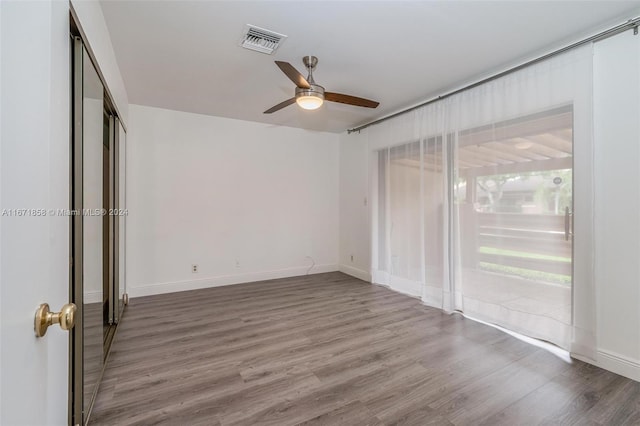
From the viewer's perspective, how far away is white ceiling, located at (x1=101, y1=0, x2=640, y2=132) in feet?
6.82

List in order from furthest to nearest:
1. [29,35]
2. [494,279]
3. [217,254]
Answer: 1. [217,254]
2. [494,279]
3. [29,35]

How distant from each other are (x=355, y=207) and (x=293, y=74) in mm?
3269

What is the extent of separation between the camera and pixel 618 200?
2229 mm

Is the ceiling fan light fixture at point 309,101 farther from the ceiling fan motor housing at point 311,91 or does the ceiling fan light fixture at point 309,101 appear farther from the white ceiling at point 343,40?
the white ceiling at point 343,40

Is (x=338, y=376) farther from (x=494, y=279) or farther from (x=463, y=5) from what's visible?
(x=463, y=5)

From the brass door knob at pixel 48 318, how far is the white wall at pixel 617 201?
11.0ft

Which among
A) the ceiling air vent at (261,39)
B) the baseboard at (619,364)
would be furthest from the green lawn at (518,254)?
the ceiling air vent at (261,39)

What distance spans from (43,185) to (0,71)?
369mm

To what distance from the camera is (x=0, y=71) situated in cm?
58

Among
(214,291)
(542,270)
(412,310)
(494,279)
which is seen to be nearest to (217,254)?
(214,291)

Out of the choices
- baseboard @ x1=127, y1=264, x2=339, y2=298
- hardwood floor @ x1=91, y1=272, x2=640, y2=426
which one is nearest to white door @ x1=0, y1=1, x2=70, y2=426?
hardwood floor @ x1=91, y1=272, x2=640, y2=426

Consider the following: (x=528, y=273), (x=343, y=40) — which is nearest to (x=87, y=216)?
(x=343, y=40)

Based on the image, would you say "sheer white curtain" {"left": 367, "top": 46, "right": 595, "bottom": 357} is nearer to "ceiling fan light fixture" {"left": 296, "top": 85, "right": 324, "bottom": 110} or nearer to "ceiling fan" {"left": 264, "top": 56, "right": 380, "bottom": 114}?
"ceiling fan" {"left": 264, "top": 56, "right": 380, "bottom": 114}

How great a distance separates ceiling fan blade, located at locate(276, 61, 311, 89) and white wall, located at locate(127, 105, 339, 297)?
2513 mm
